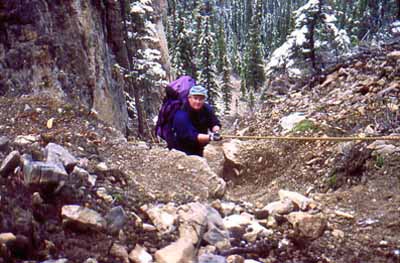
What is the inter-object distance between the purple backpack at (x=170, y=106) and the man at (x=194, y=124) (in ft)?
0.49

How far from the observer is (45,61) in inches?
431

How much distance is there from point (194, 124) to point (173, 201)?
88.5 inches

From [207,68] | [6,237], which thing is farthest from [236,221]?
[207,68]

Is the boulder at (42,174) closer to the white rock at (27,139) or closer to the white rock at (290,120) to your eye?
the white rock at (27,139)

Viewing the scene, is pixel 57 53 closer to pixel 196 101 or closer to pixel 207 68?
pixel 196 101

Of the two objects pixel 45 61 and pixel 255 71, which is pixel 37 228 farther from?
pixel 255 71

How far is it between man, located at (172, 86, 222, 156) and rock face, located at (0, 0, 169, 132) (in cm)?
495

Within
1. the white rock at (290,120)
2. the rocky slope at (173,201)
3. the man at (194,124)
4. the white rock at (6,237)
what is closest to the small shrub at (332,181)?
the rocky slope at (173,201)

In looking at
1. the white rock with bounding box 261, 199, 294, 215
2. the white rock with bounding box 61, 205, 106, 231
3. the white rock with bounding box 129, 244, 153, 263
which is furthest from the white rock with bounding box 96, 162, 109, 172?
the white rock with bounding box 261, 199, 294, 215

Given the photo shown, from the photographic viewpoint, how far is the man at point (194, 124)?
6.32 metres

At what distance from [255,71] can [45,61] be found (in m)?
50.7

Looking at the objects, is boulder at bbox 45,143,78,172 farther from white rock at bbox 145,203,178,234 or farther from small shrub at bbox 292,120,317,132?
small shrub at bbox 292,120,317,132

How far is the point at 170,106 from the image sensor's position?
268 inches

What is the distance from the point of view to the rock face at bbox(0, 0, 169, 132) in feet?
34.0
